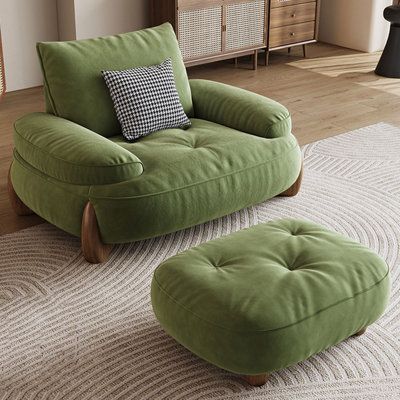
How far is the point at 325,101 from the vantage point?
504 cm

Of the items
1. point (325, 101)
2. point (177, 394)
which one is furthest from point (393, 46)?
point (177, 394)

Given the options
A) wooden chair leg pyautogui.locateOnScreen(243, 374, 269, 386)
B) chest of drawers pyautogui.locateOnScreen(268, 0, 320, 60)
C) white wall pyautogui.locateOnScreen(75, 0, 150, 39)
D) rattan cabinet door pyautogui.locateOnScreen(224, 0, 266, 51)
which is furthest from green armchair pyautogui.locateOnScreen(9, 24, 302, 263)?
chest of drawers pyautogui.locateOnScreen(268, 0, 320, 60)

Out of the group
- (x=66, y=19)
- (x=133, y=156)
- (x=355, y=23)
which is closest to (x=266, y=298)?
(x=133, y=156)

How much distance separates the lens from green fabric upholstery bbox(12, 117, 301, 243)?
3072 millimetres

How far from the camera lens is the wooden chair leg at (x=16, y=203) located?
349 cm

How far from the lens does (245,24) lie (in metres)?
5.45

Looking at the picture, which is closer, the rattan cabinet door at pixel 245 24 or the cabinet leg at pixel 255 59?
the rattan cabinet door at pixel 245 24

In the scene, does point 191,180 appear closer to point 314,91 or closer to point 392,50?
point 314,91

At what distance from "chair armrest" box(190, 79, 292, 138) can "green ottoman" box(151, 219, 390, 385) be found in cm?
92

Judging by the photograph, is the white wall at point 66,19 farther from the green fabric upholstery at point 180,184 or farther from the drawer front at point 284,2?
the green fabric upholstery at point 180,184

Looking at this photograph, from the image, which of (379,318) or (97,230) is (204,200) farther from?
(379,318)

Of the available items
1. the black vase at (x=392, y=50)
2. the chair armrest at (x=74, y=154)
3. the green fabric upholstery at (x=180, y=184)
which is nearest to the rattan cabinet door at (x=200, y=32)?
the black vase at (x=392, y=50)

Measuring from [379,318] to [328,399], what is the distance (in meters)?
0.49

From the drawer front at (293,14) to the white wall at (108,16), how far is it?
0.91m
